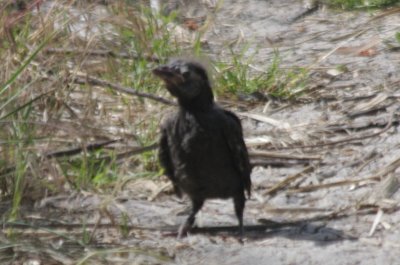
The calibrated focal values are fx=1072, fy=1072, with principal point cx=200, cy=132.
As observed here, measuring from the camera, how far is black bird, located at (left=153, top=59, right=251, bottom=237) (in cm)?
516

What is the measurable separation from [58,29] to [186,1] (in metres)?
2.99

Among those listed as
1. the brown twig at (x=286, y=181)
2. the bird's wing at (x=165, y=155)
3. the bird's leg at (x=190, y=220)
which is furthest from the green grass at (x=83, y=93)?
the brown twig at (x=286, y=181)

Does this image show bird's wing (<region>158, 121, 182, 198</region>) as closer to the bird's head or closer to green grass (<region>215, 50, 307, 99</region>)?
the bird's head

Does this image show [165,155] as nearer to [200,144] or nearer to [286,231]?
[200,144]

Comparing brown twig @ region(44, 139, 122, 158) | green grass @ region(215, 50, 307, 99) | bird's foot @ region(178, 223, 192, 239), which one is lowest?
bird's foot @ region(178, 223, 192, 239)

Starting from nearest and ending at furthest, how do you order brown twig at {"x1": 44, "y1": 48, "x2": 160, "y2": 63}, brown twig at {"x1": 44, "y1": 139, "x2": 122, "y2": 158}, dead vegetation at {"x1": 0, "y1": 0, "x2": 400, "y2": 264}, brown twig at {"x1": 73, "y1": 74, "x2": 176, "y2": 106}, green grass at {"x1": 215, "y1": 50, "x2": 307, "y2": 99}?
dead vegetation at {"x1": 0, "y1": 0, "x2": 400, "y2": 264}
brown twig at {"x1": 44, "y1": 139, "x2": 122, "y2": 158}
brown twig at {"x1": 44, "y1": 48, "x2": 160, "y2": 63}
brown twig at {"x1": 73, "y1": 74, "x2": 176, "y2": 106}
green grass at {"x1": 215, "y1": 50, "x2": 307, "y2": 99}

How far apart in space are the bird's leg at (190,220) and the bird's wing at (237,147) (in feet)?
0.88

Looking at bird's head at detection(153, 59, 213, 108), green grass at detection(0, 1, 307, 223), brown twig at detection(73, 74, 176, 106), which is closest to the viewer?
bird's head at detection(153, 59, 213, 108)

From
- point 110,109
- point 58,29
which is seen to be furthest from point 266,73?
point 58,29

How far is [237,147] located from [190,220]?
465 mm

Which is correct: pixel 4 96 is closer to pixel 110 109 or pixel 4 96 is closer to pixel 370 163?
pixel 110 109

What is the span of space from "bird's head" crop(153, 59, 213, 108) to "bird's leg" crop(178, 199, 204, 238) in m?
0.54

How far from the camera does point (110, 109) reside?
6766 millimetres

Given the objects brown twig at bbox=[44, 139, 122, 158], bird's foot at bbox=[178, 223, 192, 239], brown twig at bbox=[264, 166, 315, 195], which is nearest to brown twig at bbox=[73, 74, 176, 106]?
brown twig at bbox=[44, 139, 122, 158]
